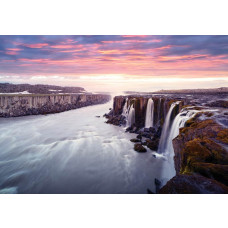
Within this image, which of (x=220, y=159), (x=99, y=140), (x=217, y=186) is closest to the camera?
(x=217, y=186)

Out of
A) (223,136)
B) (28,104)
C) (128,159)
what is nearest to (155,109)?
(128,159)

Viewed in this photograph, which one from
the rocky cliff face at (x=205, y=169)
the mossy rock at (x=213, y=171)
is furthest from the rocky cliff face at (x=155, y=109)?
the mossy rock at (x=213, y=171)

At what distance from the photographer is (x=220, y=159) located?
→ 2947 mm

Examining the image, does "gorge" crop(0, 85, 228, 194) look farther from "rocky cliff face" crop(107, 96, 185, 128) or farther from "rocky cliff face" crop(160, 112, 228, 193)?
"rocky cliff face" crop(107, 96, 185, 128)

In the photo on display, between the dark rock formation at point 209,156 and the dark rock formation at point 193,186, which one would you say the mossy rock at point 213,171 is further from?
the dark rock formation at point 193,186

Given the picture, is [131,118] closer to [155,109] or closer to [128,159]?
[155,109]

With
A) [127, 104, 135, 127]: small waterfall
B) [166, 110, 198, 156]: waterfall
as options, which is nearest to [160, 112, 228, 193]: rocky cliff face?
[166, 110, 198, 156]: waterfall

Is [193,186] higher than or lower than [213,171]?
lower

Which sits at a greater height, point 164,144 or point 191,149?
point 191,149

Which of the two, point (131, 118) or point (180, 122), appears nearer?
point (180, 122)

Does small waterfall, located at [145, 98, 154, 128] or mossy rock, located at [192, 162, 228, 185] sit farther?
small waterfall, located at [145, 98, 154, 128]

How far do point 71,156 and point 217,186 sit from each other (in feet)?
26.5

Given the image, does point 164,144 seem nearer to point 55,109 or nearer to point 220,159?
point 220,159
